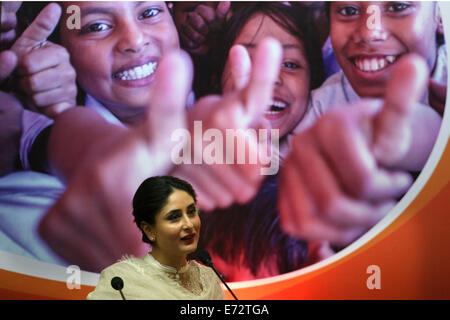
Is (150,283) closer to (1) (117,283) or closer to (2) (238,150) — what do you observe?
(1) (117,283)

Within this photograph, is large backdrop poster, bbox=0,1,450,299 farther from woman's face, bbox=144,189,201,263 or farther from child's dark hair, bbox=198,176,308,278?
woman's face, bbox=144,189,201,263

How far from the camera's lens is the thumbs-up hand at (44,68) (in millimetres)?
4031

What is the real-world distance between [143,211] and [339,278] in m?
2.59

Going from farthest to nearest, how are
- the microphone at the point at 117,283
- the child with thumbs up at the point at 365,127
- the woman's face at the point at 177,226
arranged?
the child with thumbs up at the point at 365,127 → the woman's face at the point at 177,226 → the microphone at the point at 117,283

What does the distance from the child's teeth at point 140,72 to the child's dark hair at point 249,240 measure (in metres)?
1.03

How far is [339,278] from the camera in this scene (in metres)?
4.05

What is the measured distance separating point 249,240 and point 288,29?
1.45 metres

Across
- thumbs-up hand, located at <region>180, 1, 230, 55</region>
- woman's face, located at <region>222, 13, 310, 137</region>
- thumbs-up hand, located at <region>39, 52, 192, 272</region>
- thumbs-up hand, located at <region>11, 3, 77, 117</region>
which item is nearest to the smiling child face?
woman's face, located at <region>222, 13, 310, 137</region>

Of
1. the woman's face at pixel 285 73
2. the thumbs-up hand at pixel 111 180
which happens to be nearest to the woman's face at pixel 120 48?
the thumbs-up hand at pixel 111 180

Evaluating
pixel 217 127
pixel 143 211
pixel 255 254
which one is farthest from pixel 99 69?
pixel 143 211

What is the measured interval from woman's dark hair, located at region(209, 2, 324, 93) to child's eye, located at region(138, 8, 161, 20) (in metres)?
0.46

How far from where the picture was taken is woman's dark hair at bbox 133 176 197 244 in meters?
1.74

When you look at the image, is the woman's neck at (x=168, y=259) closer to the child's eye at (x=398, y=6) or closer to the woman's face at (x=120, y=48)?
the woman's face at (x=120, y=48)

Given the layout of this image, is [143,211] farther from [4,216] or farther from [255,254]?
[4,216]
